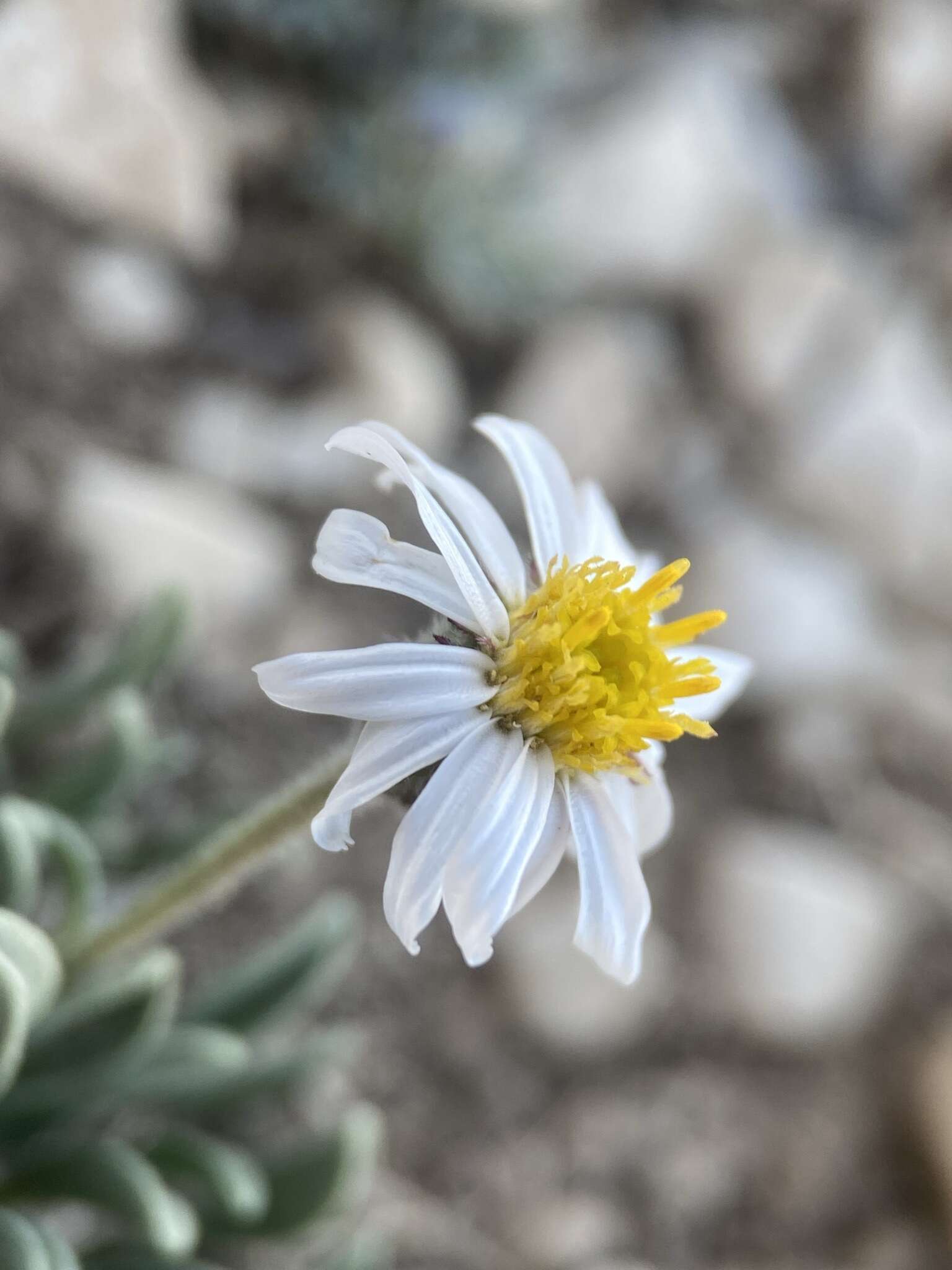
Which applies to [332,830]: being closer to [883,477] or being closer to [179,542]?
[179,542]

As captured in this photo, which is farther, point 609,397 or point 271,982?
point 609,397

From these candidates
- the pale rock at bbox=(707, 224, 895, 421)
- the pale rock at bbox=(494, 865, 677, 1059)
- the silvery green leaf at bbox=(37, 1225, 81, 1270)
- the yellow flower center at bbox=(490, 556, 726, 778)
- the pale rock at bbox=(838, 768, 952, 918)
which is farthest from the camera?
the pale rock at bbox=(707, 224, 895, 421)

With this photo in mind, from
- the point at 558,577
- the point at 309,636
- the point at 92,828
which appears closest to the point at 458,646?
the point at 558,577

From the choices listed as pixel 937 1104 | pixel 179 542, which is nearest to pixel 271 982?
pixel 179 542

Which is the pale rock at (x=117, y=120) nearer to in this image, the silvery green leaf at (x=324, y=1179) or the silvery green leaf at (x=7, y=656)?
the silvery green leaf at (x=7, y=656)

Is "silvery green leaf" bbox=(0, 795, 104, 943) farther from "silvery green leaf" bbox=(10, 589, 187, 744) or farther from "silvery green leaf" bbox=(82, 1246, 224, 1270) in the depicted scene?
"silvery green leaf" bbox=(82, 1246, 224, 1270)

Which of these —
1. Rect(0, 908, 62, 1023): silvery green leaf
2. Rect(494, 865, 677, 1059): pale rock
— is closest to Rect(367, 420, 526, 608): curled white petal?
Rect(0, 908, 62, 1023): silvery green leaf

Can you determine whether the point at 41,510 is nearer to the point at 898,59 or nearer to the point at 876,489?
the point at 876,489
